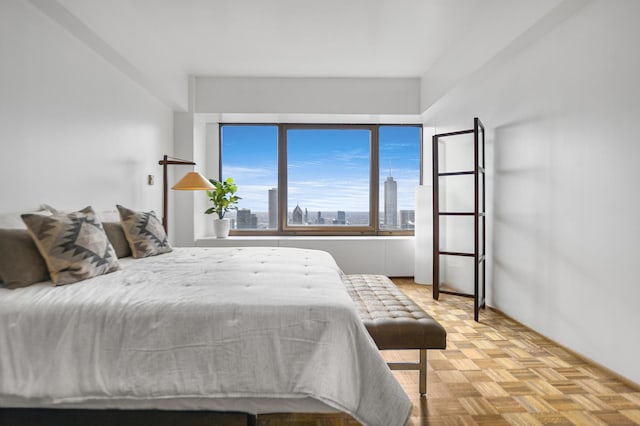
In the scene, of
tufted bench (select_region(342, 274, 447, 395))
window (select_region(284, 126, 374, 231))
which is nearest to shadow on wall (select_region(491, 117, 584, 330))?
tufted bench (select_region(342, 274, 447, 395))

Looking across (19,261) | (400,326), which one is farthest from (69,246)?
(400,326)

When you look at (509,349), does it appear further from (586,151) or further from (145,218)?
(145,218)

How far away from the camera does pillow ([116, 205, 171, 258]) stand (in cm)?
284

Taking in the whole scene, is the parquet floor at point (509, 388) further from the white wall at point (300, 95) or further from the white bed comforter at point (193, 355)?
the white wall at point (300, 95)

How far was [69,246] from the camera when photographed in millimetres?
1961

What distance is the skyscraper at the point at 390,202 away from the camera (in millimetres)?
5867

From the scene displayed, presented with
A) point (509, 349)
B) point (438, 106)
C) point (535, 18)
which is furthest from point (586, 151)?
point (438, 106)

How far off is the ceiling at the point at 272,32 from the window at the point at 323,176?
116cm

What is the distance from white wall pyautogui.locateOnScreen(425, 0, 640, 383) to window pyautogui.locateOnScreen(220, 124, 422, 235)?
219 cm

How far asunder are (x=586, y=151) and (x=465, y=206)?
192cm

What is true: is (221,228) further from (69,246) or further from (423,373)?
(423,373)

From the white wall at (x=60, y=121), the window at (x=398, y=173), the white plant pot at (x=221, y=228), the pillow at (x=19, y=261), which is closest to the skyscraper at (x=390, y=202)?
the window at (x=398, y=173)

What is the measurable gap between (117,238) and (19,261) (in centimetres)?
98

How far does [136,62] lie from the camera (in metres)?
3.48
